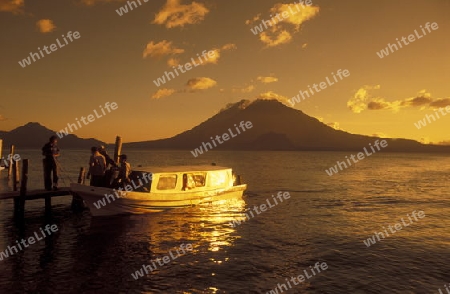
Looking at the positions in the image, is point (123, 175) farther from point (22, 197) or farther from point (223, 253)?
point (223, 253)

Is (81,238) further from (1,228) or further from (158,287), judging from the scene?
(158,287)

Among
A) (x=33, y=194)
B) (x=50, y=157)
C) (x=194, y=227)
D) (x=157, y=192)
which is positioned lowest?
(x=194, y=227)

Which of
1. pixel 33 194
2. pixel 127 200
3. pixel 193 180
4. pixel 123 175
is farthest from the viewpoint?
pixel 193 180

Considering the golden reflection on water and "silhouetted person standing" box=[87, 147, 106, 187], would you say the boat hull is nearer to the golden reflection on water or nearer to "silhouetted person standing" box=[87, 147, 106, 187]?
the golden reflection on water

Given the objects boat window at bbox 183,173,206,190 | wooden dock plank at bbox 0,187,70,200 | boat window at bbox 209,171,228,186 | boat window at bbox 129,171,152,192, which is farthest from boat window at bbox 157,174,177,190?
wooden dock plank at bbox 0,187,70,200

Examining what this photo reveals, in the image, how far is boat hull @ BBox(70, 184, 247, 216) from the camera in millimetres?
20622

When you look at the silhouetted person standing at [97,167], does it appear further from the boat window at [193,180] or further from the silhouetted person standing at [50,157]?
the boat window at [193,180]

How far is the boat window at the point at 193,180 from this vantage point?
2412 centimetres

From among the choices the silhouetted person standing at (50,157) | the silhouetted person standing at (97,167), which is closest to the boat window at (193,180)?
the silhouetted person standing at (97,167)

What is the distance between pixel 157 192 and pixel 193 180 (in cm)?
313

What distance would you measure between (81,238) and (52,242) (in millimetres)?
1349

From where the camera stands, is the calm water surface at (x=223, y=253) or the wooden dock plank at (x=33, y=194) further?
the wooden dock plank at (x=33, y=194)

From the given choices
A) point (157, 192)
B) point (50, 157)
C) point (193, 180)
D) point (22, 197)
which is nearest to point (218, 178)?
point (193, 180)

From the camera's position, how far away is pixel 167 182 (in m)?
23.0
